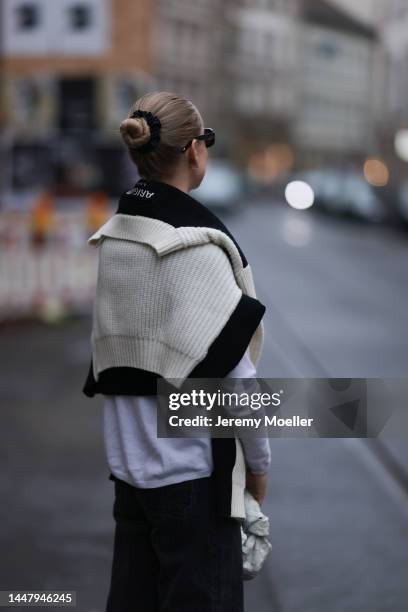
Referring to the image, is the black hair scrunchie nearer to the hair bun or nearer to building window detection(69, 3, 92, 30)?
the hair bun

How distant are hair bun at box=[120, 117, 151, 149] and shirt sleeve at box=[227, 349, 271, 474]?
20.4 inches

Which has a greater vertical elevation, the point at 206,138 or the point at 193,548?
the point at 206,138

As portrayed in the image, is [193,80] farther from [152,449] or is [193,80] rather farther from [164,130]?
[152,449]

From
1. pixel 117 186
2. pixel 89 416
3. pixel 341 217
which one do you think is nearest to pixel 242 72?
pixel 341 217

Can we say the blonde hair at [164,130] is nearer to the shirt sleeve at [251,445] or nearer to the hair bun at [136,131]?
the hair bun at [136,131]

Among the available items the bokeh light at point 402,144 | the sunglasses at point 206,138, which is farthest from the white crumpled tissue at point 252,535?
the bokeh light at point 402,144

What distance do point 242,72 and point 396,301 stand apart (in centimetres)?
6454

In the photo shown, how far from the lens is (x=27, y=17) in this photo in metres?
13.0

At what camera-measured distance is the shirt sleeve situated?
2.26m

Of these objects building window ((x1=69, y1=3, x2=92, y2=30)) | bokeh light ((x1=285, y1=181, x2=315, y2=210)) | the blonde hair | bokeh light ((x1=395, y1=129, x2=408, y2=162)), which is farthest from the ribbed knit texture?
bokeh light ((x1=395, y1=129, x2=408, y2=162))

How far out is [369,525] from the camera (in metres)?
4.84

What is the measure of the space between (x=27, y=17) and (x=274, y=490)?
30.3ft

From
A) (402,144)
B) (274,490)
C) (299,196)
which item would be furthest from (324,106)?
(299,196)

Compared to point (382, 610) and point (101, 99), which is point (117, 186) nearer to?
point (101, 99)
